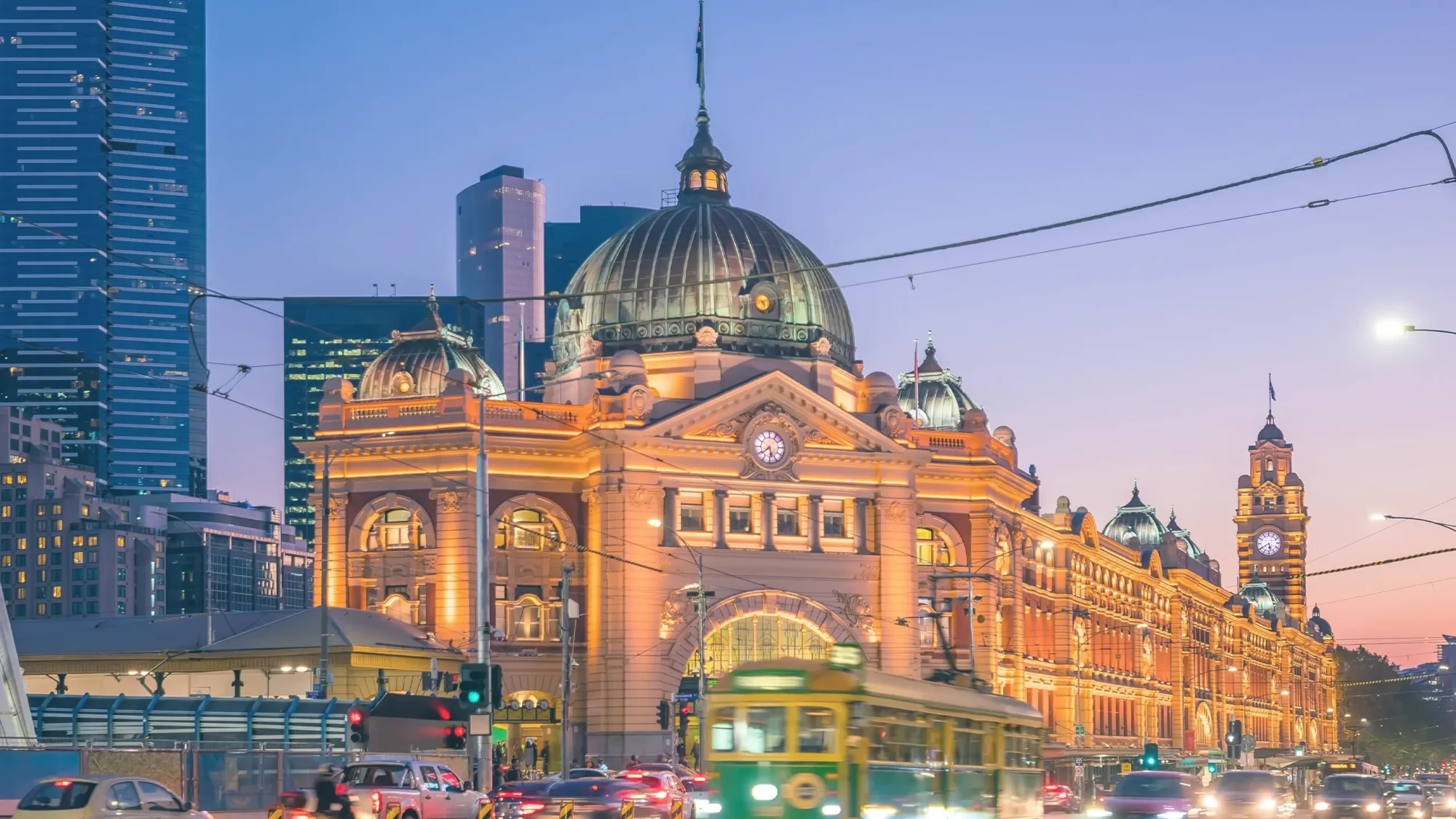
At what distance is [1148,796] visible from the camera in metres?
49.2

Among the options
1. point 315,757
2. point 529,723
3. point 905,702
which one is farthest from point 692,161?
point 905,702

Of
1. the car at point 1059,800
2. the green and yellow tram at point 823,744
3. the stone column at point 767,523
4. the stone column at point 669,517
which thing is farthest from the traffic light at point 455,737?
the stone column at point 767,523

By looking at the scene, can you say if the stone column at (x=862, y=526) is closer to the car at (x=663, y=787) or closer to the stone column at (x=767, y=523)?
the stone column at (x=767, y=523)

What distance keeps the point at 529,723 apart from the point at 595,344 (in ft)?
64.9

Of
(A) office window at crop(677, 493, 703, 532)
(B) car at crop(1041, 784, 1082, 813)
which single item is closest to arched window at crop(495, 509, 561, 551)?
(A) office window at crop(677, 493, 703, 532)

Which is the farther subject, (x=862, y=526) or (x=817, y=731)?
(x=862, y=526)

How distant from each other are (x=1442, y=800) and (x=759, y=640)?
104ft

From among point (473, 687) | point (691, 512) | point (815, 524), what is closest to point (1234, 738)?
point (815, 524)

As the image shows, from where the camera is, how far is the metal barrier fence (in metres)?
46.0

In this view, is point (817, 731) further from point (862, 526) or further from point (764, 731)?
point (862, 526)

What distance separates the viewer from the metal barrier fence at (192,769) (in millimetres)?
46000

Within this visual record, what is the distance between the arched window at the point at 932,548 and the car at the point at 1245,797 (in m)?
49.1

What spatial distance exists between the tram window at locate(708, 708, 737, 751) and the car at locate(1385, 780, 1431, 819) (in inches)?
1024

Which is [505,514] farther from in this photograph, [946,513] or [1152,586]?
[1152,586]
